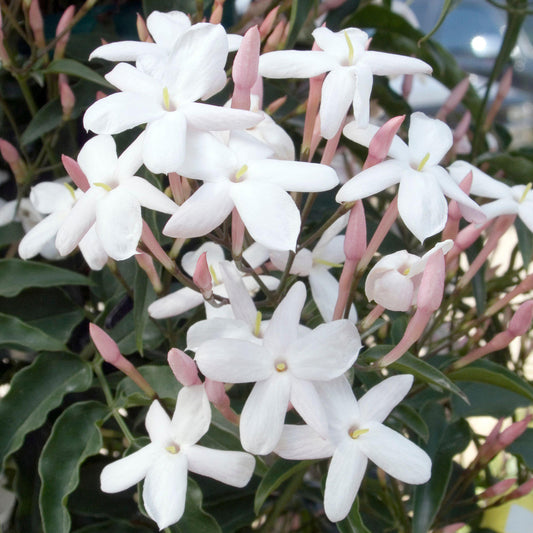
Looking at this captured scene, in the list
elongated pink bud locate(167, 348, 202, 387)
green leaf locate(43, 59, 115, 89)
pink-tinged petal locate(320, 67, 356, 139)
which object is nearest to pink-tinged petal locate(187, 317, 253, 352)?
elongated pink bud locate(167, 348, 202, 387)

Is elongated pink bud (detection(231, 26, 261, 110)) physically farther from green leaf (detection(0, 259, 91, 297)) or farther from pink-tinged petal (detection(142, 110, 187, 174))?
green leaf (detection(0, 259, 91, 297))

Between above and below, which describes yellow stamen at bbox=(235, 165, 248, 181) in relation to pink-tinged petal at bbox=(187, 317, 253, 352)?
above

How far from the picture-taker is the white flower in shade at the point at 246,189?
32cm

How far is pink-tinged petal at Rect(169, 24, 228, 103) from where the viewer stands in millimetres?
362

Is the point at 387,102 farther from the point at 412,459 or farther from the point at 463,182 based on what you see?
the point at 412,459

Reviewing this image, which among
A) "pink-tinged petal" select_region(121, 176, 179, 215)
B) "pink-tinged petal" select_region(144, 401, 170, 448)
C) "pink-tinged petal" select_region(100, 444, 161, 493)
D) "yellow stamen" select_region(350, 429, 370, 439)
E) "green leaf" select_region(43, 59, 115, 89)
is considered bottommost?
"pink-tinged petal" select_region(100, 444, 161, 493)

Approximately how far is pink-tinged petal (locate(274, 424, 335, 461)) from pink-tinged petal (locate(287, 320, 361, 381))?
39 millimetres

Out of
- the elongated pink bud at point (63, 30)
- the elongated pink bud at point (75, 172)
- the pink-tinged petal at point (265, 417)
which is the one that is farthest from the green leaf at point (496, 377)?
the elongated pink bud at point (63, 30)

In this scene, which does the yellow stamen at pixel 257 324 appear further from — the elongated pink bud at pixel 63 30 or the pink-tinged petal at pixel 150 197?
the elongated pink bud at pixel 63 30

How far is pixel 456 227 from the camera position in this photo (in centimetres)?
44

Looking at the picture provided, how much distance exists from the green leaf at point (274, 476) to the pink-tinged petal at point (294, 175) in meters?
0.16

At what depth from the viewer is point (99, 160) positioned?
0.40 metres

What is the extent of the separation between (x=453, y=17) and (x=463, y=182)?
6.67 feet

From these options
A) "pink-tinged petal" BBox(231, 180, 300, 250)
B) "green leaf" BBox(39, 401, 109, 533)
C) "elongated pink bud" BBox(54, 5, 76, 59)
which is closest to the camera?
"pink-tinged petal" BBox(231, 180, 300, 250)
